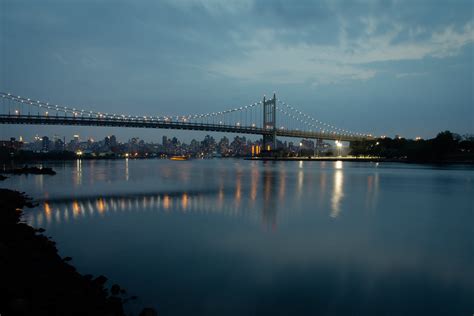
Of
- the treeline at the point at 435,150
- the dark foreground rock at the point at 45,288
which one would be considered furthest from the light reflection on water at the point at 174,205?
the treeline at the point at 435,150

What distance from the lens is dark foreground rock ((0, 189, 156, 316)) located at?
Answer: 3.40 metres

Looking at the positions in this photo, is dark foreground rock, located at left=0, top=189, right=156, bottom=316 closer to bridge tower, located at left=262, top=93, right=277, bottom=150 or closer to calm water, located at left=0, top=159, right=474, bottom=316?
calm water, located at left=0, top=159, right=474, bottom=316

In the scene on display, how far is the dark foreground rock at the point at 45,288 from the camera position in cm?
340

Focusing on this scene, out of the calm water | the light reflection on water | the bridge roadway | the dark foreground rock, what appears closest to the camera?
the dark foreground rock

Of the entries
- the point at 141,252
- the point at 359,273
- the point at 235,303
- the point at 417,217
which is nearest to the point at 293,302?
the point at 235,303

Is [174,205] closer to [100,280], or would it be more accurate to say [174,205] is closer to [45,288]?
[100,280]

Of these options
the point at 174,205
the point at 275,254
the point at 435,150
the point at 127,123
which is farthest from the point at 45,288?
the point at 435,150

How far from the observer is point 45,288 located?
3.90 metres

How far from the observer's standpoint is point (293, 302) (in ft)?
14.3

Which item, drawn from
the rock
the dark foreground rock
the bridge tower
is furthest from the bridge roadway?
the rock

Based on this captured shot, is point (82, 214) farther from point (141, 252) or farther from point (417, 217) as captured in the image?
point (417, 217)

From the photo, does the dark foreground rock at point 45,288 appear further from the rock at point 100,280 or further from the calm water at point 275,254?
the calm water at point 275,254

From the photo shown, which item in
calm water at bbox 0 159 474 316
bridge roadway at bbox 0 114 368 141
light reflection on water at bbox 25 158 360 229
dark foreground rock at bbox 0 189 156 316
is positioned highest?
bridge roadway at bbox 0 114 368 141

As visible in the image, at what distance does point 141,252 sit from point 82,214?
4745mm
